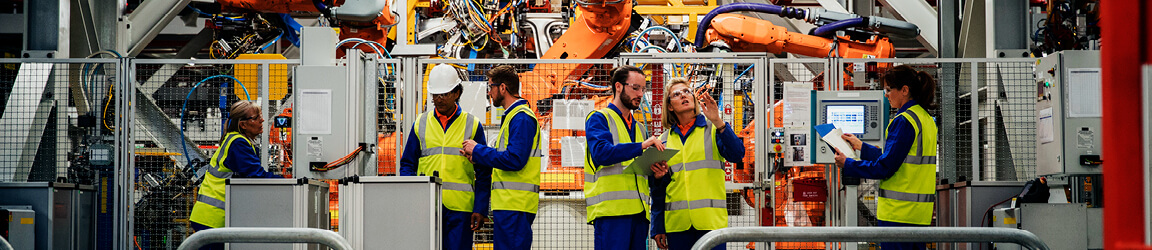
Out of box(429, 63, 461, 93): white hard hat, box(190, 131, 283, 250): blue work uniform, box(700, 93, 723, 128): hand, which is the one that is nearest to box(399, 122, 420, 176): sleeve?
box(429, 63, 461, 93): white hard hat

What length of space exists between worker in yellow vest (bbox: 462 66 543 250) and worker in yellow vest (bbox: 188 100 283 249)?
61.8 inches

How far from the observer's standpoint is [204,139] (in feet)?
28.2

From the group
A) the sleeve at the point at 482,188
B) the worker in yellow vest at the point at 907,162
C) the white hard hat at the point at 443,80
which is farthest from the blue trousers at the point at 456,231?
the worker in yellow vest at the point at 907,162

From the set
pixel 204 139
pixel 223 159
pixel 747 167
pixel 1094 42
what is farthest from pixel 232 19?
pixel 1094 42

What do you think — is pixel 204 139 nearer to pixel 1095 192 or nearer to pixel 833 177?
pixel 833 177

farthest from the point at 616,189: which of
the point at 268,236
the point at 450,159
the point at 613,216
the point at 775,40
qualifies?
the point at 775,40

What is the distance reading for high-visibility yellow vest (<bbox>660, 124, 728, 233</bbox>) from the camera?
5719 millimetres

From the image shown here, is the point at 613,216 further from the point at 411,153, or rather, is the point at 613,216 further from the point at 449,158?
the point at 411,153

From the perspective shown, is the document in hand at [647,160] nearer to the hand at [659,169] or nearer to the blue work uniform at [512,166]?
the hand at [659,169]

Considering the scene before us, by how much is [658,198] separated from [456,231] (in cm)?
134

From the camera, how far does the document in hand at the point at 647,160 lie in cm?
569

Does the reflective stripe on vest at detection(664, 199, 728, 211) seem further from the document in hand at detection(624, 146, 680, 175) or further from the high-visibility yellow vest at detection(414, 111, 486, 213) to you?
the high-visibility yellow vest at detection(414, 111, 486, 213)

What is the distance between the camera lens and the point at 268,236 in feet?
12.0

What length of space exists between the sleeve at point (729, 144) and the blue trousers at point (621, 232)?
639mm
